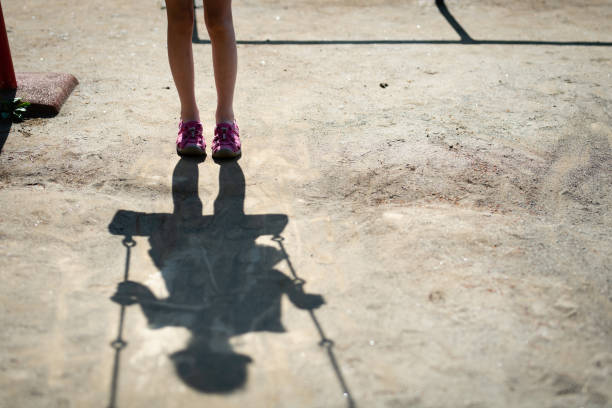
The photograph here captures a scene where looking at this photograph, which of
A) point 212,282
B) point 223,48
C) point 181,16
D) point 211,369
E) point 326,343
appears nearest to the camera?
point 211,369

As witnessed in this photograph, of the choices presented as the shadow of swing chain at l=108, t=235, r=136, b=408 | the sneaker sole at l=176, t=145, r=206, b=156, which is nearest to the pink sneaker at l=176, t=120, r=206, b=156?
the sneaker sole at l=176, t=145, r=206, b=156

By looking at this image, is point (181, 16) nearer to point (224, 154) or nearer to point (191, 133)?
point (191, 133)

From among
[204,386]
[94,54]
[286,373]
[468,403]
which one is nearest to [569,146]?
[468,403]

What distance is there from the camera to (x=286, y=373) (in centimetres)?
176

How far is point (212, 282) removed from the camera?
2.11 meters

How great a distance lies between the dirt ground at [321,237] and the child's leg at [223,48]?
27 centimetres

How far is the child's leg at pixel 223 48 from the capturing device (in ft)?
8.39

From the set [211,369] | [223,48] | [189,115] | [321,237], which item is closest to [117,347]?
[211,369]

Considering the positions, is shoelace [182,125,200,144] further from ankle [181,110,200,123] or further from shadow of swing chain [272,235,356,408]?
shadow of swing chain [272,235,356,408]

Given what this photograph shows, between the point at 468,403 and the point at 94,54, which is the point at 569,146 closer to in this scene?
the point at 468,403

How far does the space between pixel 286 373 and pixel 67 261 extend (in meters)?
0.99

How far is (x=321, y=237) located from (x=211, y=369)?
79 centimetres

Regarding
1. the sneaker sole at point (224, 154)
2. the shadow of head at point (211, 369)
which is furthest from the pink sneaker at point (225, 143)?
the shadow of head at point (211, 369)

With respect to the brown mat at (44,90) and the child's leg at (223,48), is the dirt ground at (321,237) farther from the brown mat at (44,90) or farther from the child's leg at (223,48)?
the child's leg at (223,48)
